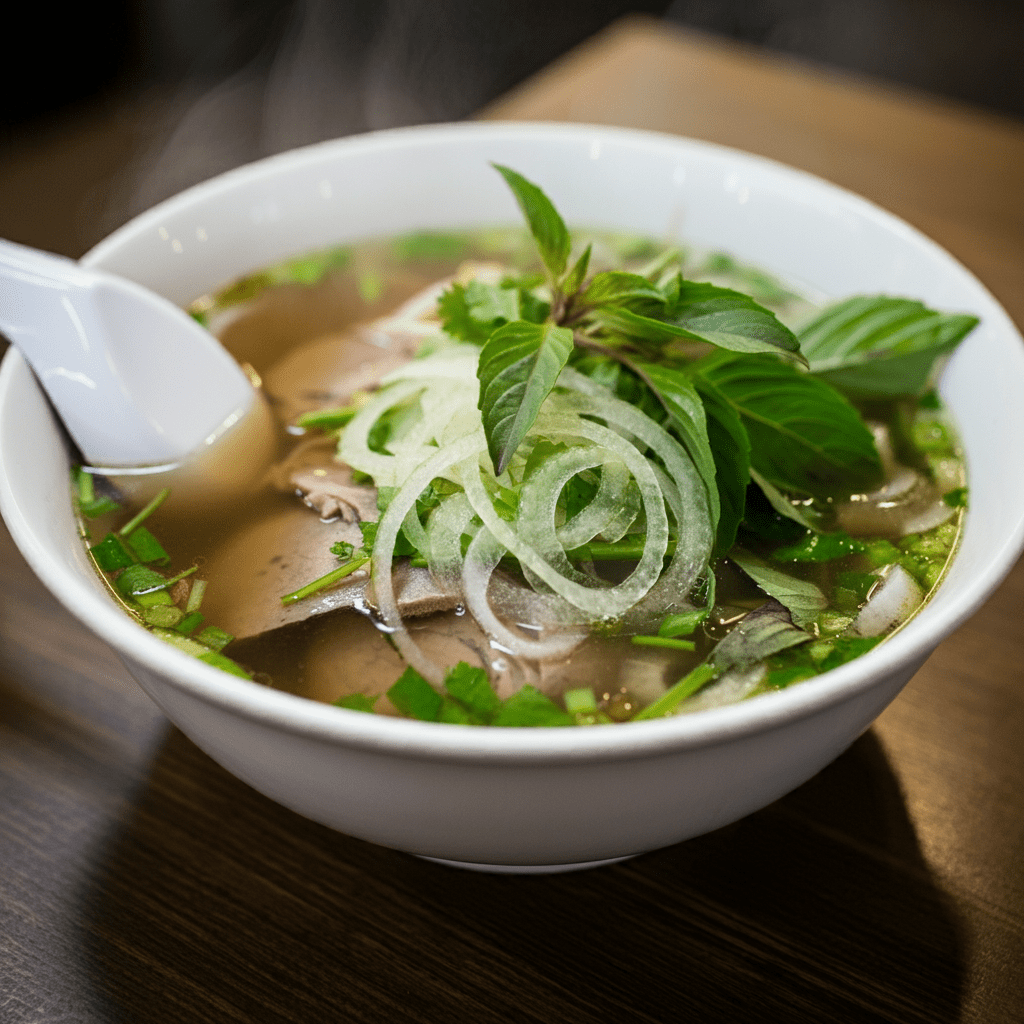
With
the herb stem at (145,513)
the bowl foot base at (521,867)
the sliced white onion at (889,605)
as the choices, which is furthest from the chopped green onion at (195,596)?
the sliced white onion at (889,605)

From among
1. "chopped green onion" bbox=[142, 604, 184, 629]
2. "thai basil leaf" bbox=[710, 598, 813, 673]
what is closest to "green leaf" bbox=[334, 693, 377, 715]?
"chopped green onion" bbox=[142, 604, 184, 629]

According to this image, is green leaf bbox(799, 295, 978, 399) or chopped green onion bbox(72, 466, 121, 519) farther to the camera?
green leaf bbox(799, 295, 978, 399)

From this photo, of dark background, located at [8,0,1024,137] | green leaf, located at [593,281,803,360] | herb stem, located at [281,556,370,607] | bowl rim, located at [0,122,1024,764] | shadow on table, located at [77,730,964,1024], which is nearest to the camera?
bowl rim, located at [0,122,1024,764]

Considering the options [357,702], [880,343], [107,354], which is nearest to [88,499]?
[107,354]

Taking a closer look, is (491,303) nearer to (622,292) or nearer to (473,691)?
(622,292)

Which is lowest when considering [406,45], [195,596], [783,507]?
[406,45]

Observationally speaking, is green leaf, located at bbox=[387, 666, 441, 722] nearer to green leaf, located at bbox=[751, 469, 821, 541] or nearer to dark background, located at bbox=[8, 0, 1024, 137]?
green leaf, located at bbox=[751, 469, 821, 541]
